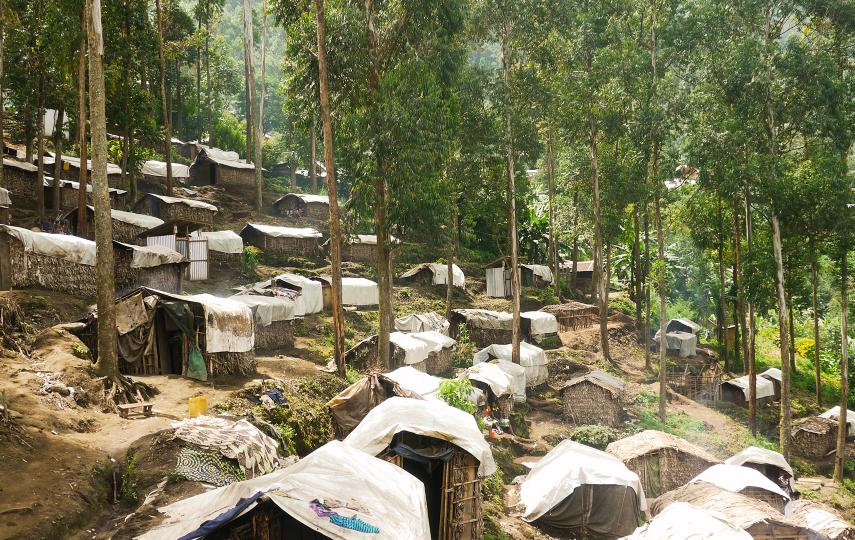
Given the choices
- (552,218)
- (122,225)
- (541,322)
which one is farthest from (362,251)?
(122,225)

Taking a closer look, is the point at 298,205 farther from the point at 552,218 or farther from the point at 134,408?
the point at 134,408

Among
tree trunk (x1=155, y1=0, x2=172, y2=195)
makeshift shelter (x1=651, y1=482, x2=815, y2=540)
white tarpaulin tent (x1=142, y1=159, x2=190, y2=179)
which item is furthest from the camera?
white tarpaulin tent (x1=142, y1=159, x2=190, y2=179)

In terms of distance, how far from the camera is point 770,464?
827 inches

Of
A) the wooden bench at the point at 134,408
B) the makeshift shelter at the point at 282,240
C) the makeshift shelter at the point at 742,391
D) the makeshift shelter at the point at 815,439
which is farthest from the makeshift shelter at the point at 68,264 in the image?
the makeshift shelter at the point at 815,439

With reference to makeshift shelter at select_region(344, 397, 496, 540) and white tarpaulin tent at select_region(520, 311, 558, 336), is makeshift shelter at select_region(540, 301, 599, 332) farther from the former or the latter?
makeshift shelter at select_region(344, 397, 496, 540)

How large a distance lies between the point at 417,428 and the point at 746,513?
8.22m

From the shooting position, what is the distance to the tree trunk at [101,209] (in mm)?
14516

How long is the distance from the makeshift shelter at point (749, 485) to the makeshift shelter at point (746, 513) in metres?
0.60

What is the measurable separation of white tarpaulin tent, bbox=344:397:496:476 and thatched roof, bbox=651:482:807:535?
6059mm

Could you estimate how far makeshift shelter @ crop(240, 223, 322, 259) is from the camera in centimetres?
3775

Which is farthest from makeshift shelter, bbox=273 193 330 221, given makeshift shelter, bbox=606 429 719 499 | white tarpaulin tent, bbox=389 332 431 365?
makeshift shelter, bbox=606 429 719 499

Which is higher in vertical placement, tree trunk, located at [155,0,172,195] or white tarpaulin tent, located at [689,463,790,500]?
tree trunk, located at [155,0,172,195]

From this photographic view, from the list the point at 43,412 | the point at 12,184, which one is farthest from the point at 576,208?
the point at 43,412

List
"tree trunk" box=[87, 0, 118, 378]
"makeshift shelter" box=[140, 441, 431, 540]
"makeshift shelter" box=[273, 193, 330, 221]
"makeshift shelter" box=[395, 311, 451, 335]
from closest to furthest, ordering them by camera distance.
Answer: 1. "makeshift shelter" box=[140, 441, 431, 540]
2. "tree trunk" box=[87, 0, 118, 378]
3. "makeshift shelter" box=[395, 311, 451, 335]
4. "makeshift shelter" box=[273, 193, 330, 221]
